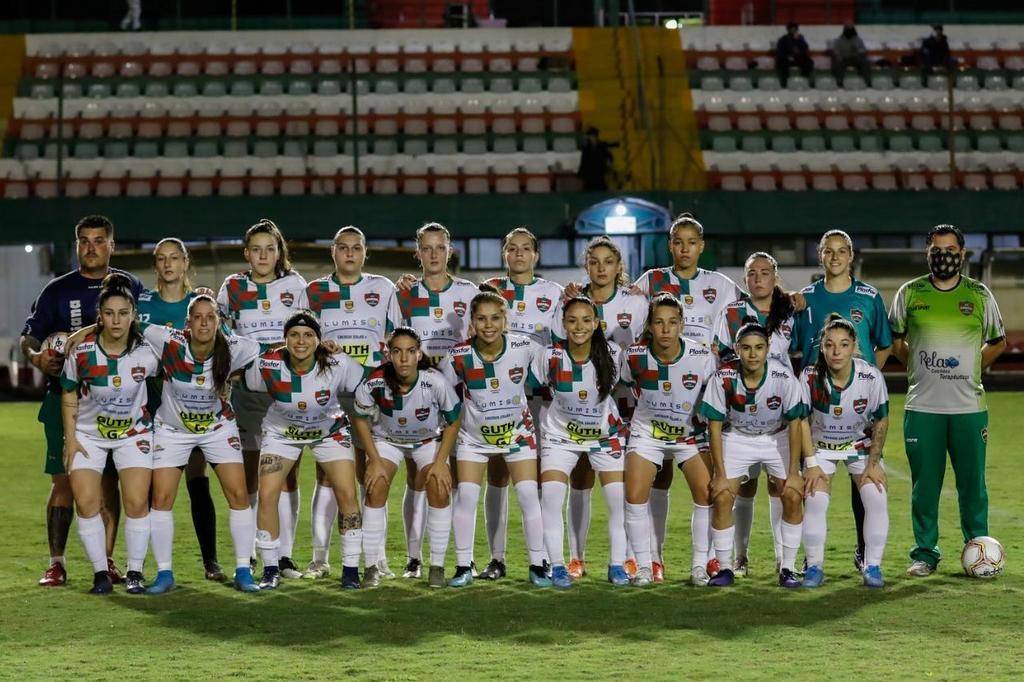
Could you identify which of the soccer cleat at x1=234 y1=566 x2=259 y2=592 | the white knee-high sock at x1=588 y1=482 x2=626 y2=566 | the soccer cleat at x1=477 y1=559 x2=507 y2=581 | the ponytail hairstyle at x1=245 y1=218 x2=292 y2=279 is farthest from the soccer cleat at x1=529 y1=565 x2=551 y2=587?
the ponytail hairstyle at x1=245 y1=218 x2=292 y2=279

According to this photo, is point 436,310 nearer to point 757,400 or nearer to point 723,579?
point 757,400

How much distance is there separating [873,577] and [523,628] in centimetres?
182

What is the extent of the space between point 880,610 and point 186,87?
20.9m

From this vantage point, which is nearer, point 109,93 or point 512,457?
point 512,457

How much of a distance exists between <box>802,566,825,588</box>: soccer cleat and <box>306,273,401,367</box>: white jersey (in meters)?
2.29

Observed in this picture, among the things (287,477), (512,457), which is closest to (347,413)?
(287,477)

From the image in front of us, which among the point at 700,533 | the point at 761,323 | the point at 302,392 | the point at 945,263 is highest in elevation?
the point at 945,263

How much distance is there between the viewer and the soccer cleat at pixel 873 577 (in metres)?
7.19

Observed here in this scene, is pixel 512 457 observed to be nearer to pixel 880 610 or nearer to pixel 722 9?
pixel 880 610

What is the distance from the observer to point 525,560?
26.7ft

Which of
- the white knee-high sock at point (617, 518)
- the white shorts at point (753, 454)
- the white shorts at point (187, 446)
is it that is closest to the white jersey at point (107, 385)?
the white shorts at point (187, 446)

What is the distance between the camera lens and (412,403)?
23.9 feet

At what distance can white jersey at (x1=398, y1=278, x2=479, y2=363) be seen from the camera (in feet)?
25.7

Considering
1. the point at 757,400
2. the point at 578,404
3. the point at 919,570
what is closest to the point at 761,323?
the point at 757,400
